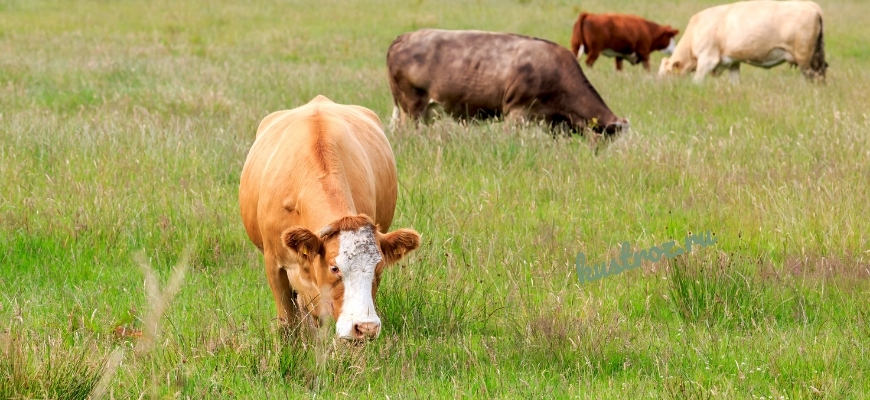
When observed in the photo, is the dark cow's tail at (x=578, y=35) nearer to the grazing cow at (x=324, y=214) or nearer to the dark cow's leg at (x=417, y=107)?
the dark cow's leg at (x=417, y=107)

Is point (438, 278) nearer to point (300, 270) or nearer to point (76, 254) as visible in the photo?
point (300, 270)

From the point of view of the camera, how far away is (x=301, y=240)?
438 cm

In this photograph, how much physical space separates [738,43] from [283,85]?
7.53 metres

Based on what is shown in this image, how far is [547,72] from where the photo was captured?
10.8 meters

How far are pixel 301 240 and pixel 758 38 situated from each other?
13.4 metres

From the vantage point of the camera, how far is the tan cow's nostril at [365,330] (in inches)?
166

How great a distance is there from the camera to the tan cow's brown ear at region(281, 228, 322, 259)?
434cm

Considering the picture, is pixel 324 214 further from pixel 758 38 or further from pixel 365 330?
pixel 758 38

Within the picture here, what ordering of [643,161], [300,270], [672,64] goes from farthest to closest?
[672,64], [643,161], [300,270]

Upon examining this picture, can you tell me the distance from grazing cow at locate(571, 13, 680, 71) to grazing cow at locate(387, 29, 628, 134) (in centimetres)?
1072

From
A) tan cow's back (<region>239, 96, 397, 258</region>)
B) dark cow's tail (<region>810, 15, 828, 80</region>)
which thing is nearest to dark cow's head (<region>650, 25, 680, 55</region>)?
dark cow's tail (<region>810, 15, 828, 80</region>)

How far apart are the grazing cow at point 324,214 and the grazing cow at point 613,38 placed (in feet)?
54.7

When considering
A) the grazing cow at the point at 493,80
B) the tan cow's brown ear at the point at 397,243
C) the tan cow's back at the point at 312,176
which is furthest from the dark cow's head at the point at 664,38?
the tan cow's brown ear at the point at 397,243

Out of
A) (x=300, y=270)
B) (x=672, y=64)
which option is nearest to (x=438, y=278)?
(x=300, y=270)
